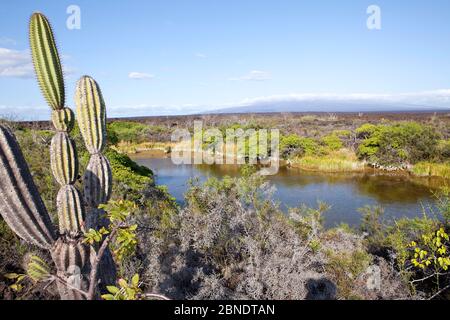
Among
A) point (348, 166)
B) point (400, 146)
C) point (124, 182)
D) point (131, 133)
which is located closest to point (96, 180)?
point (124, 182)

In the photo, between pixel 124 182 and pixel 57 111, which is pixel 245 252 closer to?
pixel 57 111

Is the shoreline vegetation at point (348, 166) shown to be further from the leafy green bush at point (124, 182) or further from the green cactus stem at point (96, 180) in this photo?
the green cactus stem at point (96, 180)

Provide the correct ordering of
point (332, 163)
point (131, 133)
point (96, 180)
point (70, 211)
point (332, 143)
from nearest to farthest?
point (70, 211)
point (96, 180)
point (332, 163)
point (332, 143)
point (131, 133)

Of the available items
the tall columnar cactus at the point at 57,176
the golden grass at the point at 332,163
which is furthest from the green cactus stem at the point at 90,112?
the golden grass at the point at 332,163

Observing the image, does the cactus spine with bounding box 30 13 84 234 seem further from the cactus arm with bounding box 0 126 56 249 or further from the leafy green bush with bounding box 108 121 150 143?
the leafy green bush with bounding box 108 121 150 143

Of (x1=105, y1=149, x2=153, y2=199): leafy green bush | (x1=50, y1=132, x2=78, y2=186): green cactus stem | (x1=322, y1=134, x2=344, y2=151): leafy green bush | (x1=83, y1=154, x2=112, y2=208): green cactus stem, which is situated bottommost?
(x1=105, y1=149, x2=153, y2=199): leafy green bush

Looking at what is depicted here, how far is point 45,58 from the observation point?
10.3 ft

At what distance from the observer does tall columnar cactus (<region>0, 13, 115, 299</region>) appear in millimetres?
2914

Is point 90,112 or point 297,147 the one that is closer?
point 90,112

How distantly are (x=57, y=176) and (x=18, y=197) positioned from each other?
1.40 feet

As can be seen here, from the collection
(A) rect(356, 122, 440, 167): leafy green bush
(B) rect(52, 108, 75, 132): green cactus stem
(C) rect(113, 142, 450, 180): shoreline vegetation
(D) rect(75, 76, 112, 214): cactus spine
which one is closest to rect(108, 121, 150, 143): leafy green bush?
(C) rect(113, 142, 450, 180): shoreline vegetation
